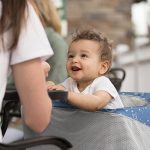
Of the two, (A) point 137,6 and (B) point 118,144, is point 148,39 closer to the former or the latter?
(A) point 137,6

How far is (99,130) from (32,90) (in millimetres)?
358

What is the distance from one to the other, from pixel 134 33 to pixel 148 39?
0.59ft

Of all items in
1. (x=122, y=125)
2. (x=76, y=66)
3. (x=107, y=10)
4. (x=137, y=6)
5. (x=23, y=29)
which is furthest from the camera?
(x=137, y=6)

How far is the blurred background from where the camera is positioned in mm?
4309

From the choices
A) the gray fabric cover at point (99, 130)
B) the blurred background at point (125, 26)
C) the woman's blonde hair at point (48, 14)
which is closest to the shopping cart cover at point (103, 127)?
the gray fabric cover at point (99, 130)

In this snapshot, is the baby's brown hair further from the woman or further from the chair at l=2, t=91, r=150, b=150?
the woman

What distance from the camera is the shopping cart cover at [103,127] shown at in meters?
1.32

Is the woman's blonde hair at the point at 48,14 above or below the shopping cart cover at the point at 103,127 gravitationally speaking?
above

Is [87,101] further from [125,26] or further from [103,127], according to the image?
[125,26]

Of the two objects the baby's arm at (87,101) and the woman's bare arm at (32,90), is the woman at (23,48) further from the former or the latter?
the baby's arm at (87,101)

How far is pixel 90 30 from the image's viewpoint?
155 cm

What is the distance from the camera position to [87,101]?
1.32 metres

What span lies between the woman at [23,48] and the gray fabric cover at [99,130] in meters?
0.32

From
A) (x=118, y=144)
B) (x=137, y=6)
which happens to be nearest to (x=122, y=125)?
(x=118, y=144)
